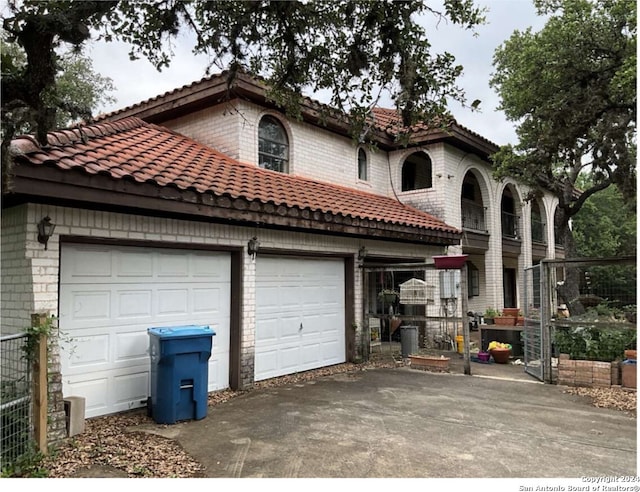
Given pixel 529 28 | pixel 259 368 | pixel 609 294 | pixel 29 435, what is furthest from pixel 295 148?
pixel 29 435

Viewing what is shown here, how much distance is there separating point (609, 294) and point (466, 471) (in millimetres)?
5550

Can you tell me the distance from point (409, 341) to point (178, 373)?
6.21m

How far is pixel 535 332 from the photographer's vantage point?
8.80 meters

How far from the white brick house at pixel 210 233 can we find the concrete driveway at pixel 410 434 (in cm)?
121

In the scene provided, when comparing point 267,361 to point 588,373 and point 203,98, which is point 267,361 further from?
point 203,98

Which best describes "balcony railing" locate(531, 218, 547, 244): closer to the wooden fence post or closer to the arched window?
the arched window

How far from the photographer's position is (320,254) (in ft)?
30.0

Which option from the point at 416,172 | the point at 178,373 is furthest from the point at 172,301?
the point at 416,172

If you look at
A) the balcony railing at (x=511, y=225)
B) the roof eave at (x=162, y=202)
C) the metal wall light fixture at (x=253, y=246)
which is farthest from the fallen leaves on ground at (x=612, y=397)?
the balcony railing at (x=511, y=225)

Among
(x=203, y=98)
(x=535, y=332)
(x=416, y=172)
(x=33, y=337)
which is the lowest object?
(x=535, y=332)

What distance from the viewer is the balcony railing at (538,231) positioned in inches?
829

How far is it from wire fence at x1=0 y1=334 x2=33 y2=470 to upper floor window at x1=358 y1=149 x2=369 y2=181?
9.85 m

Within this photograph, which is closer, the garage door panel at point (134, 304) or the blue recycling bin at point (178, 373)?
the blue recycling bin at point (178, 373)

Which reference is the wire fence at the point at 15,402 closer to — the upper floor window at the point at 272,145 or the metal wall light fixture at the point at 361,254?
the metal wall light fixture at the point at 361,254
